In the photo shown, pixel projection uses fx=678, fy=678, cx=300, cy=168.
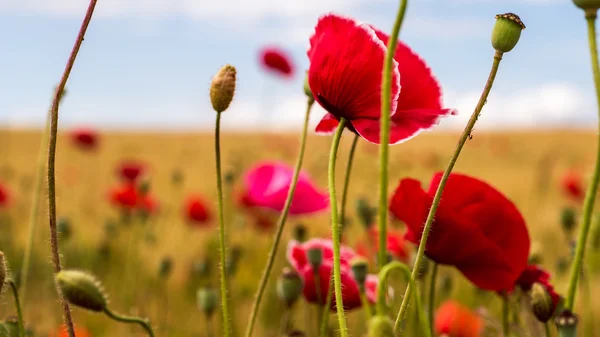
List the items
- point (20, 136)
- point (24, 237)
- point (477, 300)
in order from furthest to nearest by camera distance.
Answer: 1. point (20, 136)
2. point (24, 237)
3. point (477, 300)

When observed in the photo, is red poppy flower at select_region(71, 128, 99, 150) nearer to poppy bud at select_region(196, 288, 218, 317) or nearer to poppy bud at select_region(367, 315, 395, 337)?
poppy bud at select_region(196, 288, 218, 317)

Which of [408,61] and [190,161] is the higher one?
[408,61]

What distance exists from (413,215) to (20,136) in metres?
9.06

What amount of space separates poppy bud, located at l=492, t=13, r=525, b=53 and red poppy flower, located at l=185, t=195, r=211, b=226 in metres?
1.59

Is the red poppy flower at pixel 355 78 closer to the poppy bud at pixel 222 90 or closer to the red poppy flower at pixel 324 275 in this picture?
the poppy bud at pixel 222 90

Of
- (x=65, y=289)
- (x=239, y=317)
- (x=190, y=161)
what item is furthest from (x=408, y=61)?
(x=190, y=161)

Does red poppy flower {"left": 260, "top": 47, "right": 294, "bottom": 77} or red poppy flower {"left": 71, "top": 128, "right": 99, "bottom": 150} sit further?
red poppy flower {"left": 71, "top": 128, "right": 99, "bottom": 150}

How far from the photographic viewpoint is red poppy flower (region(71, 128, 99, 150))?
235cm

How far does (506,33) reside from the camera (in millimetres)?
405

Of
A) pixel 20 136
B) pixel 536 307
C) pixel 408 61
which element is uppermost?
pixel 408 61

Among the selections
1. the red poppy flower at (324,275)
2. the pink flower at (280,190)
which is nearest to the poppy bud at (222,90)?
the red poppy flower at (324,275)

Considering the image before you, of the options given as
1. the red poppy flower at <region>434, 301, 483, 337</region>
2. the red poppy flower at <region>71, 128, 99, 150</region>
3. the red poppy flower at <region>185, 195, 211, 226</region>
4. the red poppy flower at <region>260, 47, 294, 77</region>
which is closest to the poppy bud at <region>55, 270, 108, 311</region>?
the red poppy flower at <region>434, 301, 483, 337</region>

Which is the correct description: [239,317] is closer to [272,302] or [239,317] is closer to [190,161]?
[272,302]

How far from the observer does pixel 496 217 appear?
602 millimetres
